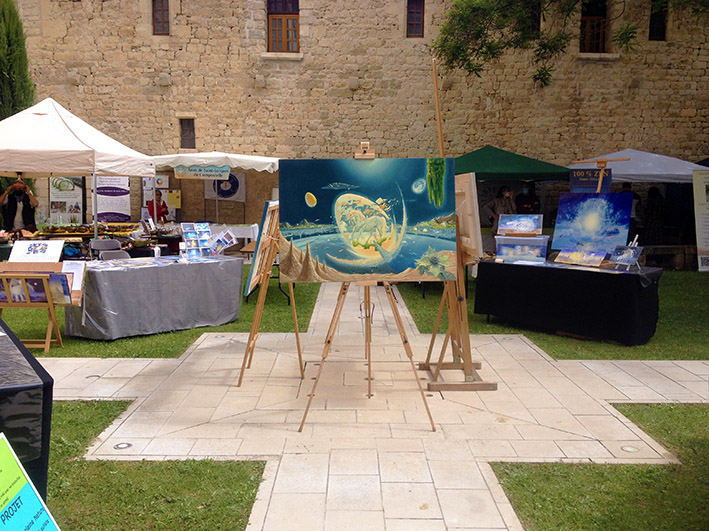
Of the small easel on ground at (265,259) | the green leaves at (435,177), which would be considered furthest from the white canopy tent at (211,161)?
the green leaves at (435,177)

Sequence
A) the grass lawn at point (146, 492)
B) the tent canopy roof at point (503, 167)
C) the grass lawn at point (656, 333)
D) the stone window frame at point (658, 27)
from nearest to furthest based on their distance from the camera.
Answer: the grass lawn at point (146, 492) → the grass lawn at point (656, 333) → the tent canopy roof at point (503, 167) → the stone window frame at point (658, 27)

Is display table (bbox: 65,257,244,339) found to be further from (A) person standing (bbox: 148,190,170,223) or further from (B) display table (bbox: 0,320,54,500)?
(A) person standing (bbox: 148,190,170,223)

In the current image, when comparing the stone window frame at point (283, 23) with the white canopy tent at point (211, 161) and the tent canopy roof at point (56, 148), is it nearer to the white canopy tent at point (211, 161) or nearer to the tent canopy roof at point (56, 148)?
the white canopy tent at point (211, 161)

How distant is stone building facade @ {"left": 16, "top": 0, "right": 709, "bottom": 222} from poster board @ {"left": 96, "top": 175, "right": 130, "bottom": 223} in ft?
1.73

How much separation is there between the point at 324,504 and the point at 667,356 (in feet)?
13.6

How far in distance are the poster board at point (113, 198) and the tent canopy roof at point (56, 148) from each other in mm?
5957

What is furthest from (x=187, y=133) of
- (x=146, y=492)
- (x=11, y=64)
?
(x=146, y=492)

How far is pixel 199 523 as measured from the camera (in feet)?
8.52

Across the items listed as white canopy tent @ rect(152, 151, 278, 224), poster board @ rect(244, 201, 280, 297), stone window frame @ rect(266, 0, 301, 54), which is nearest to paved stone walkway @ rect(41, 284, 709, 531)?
poster board @ rect(244, 201, 280, 297)

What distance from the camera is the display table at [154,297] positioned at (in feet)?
18.9

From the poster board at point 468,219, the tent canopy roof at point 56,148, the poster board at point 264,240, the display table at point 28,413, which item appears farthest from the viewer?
the tent canopy roof at point 56,148

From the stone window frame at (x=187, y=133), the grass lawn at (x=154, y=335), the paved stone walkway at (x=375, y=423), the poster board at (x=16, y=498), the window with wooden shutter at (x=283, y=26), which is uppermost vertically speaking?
the window with wooden shutter at (x=283, y=26)

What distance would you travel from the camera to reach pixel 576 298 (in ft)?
19.6

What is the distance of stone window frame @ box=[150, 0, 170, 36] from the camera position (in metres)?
14.4
